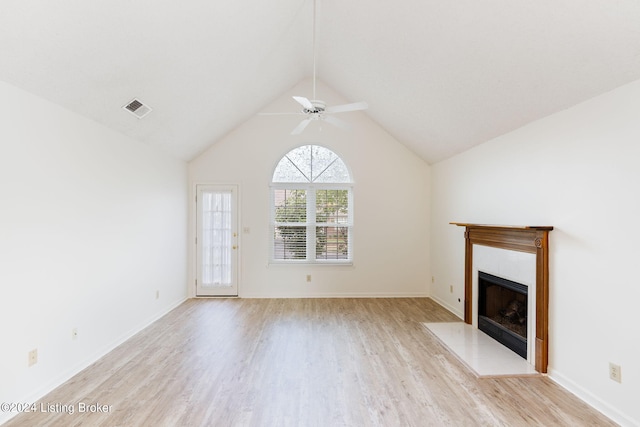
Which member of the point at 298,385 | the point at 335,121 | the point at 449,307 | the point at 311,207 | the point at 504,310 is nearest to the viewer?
the point at 298,385

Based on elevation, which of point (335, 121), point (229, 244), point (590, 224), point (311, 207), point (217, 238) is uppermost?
point (335, 121)

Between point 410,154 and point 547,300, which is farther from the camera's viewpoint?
point 410,154

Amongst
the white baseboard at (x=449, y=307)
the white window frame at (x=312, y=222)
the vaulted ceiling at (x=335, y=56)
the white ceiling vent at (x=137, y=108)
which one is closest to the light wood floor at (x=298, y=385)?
the white baseboard at (x=449, y=307)

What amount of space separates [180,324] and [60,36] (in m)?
3.40

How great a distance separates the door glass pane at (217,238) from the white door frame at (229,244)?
0.04 metres

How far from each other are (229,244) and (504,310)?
4.30m

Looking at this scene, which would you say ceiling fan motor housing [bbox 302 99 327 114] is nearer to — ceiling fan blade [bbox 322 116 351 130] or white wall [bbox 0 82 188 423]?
ceiling fan blade [bbox 322 116 351 130]

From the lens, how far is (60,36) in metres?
2.18

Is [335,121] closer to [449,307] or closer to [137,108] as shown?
[137,108]

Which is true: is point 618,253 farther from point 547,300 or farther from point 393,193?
point 393,193

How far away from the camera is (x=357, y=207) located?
559cm

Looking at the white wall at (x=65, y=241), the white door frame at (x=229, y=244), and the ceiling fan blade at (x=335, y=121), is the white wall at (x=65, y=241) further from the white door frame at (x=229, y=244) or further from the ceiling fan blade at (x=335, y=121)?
the ceiling fan blade at (x=335, y=121)

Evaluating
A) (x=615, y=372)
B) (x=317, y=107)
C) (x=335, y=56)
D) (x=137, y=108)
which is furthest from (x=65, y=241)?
(x=615, y=372)

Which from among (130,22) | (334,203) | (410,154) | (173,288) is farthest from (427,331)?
(130,22)
